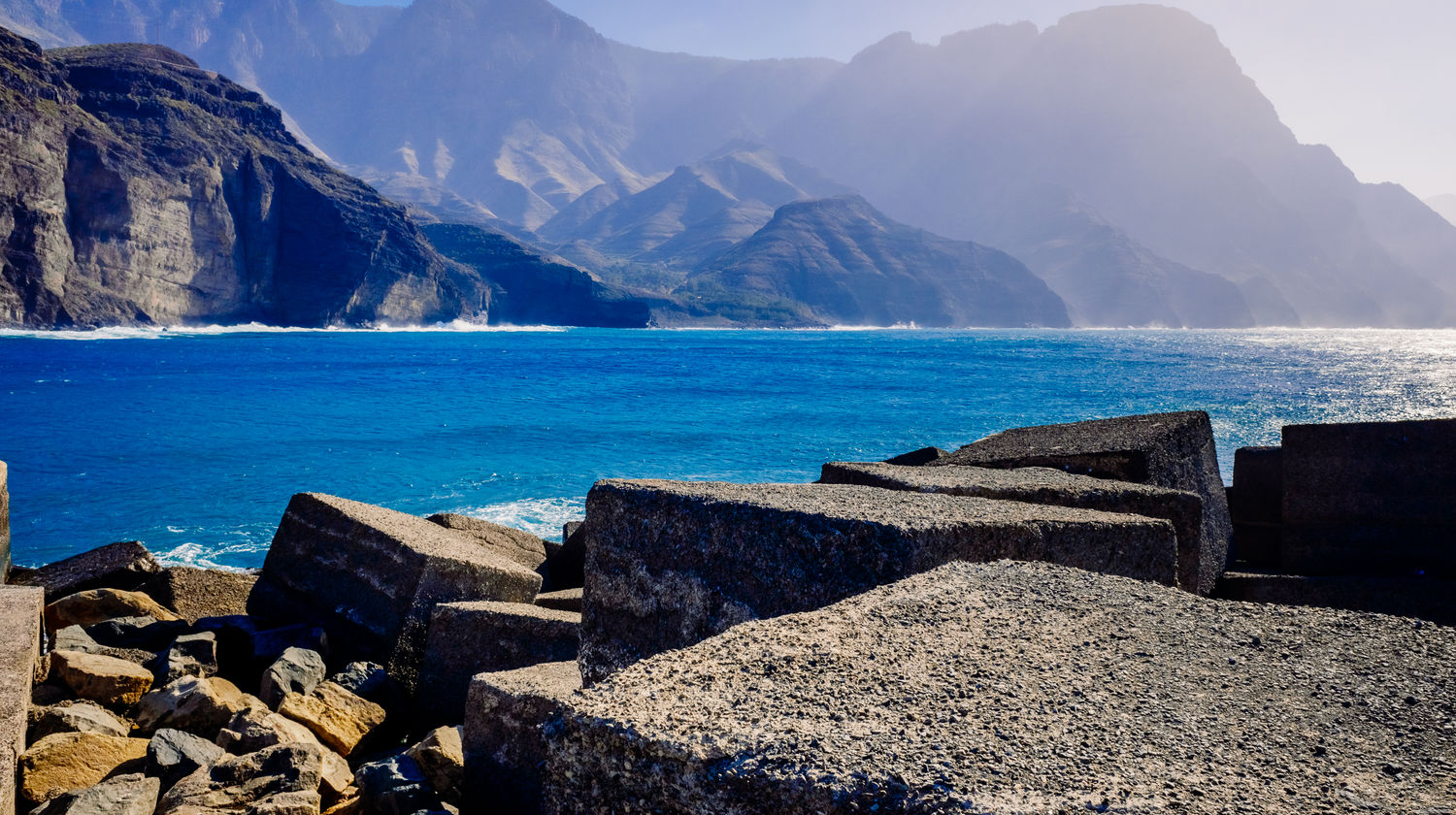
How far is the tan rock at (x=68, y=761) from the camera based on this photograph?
3309 millimetres

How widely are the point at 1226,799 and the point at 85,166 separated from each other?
99606mm

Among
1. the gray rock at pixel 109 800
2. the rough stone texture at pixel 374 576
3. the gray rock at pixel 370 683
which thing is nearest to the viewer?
the gray rock at pixel 109 800

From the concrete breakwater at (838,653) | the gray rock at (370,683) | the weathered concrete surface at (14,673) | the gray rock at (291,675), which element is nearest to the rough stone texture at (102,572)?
the concrete breakwater at (838,653)

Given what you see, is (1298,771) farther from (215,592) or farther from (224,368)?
(224,368)

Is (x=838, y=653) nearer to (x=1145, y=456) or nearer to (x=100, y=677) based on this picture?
(x=1145, y=456)

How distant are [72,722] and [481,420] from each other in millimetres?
23861

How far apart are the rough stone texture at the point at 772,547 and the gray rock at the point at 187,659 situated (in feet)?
9.85

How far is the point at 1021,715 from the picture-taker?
51.4 inches

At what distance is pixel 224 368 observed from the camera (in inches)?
1945

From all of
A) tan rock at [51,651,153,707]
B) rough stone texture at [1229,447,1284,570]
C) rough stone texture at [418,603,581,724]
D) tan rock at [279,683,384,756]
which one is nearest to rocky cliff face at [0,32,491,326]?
tan rock at [51,651,153,707]

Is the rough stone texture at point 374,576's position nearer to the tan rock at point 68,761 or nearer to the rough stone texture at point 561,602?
the rough stone texture at point 561,602

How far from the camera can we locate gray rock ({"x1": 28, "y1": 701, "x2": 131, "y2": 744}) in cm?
369

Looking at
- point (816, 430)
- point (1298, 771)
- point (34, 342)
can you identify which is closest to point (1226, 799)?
point (1298, 771)

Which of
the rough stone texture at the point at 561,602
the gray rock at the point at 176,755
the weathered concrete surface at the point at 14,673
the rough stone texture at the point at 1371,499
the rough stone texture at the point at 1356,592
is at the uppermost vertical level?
the rough stone texture at the point at 1371,499
